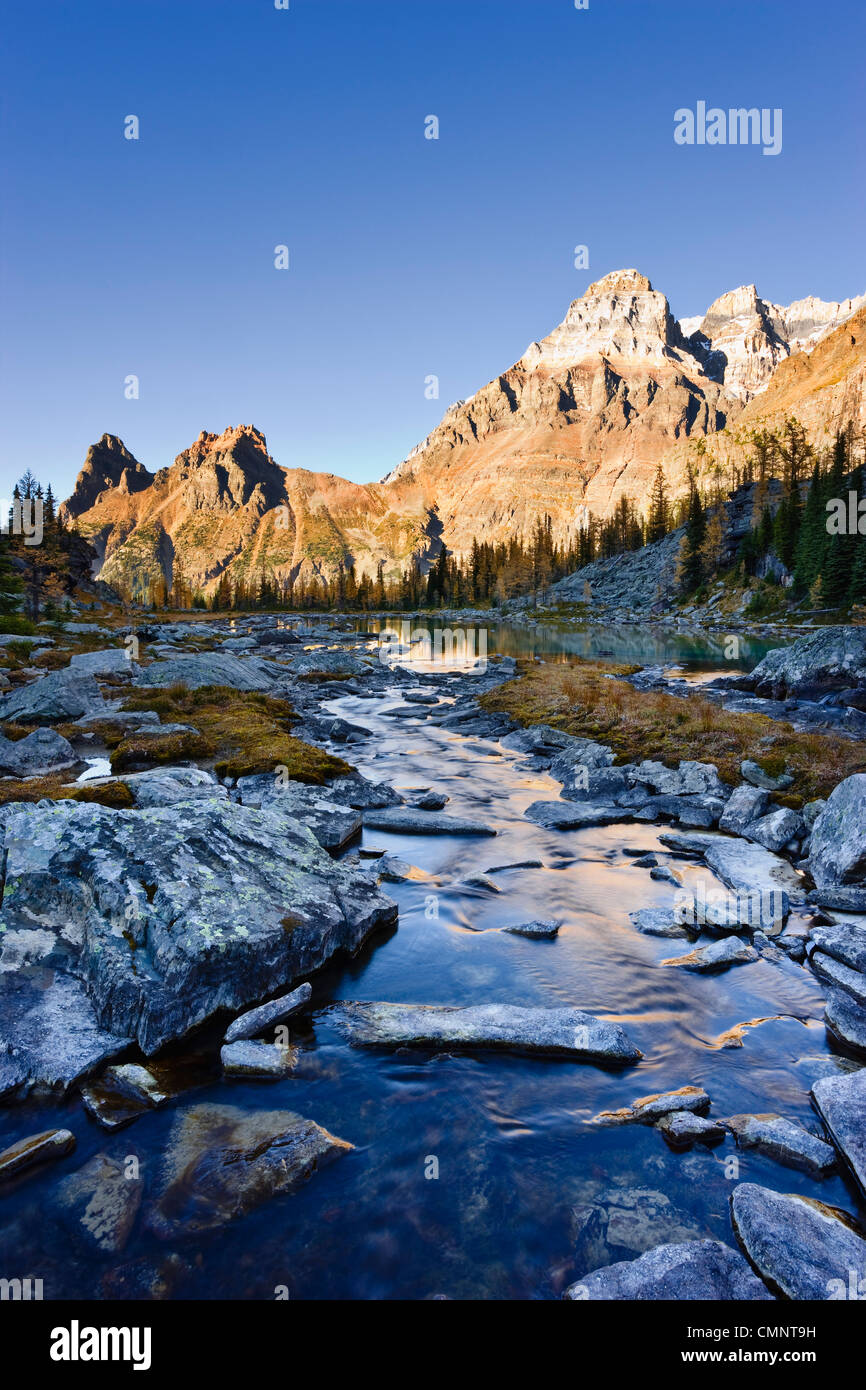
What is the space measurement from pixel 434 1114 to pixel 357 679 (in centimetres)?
4181

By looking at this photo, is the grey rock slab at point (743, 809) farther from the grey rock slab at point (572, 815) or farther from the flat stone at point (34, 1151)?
the flat stone at point (34, 1151)

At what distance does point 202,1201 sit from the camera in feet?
19.0

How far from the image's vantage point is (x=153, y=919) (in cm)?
815

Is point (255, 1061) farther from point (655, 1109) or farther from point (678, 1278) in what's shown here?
point (678, 1278)

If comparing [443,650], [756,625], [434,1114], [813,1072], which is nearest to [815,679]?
[813,1072]

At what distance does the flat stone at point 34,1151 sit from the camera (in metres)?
5.97

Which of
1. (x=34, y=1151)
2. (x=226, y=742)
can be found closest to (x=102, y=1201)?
(x=34, y=1151)

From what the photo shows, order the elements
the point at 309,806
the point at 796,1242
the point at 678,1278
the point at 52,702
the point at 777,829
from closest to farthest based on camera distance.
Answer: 1. the point at 678,1278
2. the point at 796,1242
3. the point at 777,829
4. the point at 309,806
5. the point at 52,702

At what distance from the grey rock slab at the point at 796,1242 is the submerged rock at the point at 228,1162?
3.75 m

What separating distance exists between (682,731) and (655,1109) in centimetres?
1676

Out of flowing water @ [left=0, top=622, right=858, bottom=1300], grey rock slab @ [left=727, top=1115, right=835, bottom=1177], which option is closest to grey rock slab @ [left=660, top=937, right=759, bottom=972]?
flowing water @ [left=0, top=622, right=858, bottom=1300]

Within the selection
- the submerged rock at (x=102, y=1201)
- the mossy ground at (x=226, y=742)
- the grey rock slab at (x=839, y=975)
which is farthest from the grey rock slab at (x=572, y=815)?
the submerged rock at (x=102, y=1201)
